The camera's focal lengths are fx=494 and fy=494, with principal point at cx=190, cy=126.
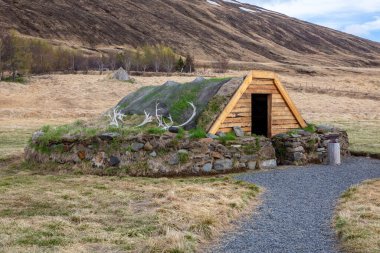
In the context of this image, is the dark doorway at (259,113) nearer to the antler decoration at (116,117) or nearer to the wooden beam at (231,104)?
the wooden beam at (231,104)

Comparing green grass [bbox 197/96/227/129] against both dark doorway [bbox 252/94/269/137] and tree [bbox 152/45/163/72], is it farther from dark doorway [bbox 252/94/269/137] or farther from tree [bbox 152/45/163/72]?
tree [bbox 152/45/163/72]

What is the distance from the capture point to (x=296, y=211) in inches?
395

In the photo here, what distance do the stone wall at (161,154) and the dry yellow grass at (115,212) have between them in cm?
85

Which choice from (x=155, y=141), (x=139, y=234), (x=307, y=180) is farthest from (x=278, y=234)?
(x=155, y=141)

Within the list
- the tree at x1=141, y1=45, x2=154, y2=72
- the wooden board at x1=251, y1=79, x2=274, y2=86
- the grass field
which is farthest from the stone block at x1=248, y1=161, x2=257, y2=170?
the tree at x1=141, y1=45, x2=154, y2=72

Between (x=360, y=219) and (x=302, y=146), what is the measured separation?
25.6 ft

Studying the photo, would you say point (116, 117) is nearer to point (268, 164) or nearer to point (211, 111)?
point (211, 111)

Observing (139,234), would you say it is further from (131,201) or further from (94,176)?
(94,176)

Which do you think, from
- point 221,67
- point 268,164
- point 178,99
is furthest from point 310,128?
point 221,67

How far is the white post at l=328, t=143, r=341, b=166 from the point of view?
1654 cm

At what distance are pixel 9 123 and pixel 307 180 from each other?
77.9ft

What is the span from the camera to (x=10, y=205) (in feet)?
34.6

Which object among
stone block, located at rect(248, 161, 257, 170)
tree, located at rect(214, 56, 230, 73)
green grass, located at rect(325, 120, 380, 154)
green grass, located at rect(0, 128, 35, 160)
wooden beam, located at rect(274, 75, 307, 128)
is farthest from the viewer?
tree, located at rect(214, 56, 230, 73)

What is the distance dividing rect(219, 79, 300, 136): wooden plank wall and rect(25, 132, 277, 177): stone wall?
43.4 inches
